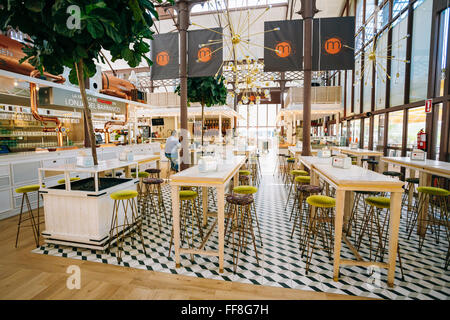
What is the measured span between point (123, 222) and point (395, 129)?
7887mm

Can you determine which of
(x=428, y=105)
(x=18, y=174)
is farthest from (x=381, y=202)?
(x=18, y=174)

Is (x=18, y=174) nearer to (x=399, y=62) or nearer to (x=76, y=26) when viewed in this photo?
(x=76, y=26)

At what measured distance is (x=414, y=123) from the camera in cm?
602

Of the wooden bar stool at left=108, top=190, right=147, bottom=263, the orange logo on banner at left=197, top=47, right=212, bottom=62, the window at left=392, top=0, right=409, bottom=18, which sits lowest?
the wooden bar stool at left=108, top=190, right=147, bottom=263

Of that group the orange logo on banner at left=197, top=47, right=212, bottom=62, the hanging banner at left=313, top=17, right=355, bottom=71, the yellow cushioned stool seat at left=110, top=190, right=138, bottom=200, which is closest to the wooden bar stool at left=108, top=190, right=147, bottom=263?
the yellow cushioned stool seat at left=110, top=190, right=138, bottom=200

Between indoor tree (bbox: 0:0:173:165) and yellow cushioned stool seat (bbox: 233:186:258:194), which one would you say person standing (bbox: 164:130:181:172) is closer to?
indoor tree (bbox: 0:0:173:165)

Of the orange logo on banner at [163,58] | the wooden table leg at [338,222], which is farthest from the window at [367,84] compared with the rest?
the wooden table leg at [338,222]

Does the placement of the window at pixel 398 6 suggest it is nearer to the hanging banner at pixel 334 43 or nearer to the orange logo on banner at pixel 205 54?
the hanging banner at pixel 334 43

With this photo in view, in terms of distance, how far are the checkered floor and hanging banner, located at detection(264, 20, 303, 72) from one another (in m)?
3.35

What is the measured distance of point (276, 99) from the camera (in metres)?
23.6

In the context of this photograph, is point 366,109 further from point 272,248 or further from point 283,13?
point 272,248

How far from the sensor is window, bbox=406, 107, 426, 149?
564 cm

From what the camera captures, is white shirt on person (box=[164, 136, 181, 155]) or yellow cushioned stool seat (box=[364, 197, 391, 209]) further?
white shirt on person (box=[164, 136, 181, 155])
